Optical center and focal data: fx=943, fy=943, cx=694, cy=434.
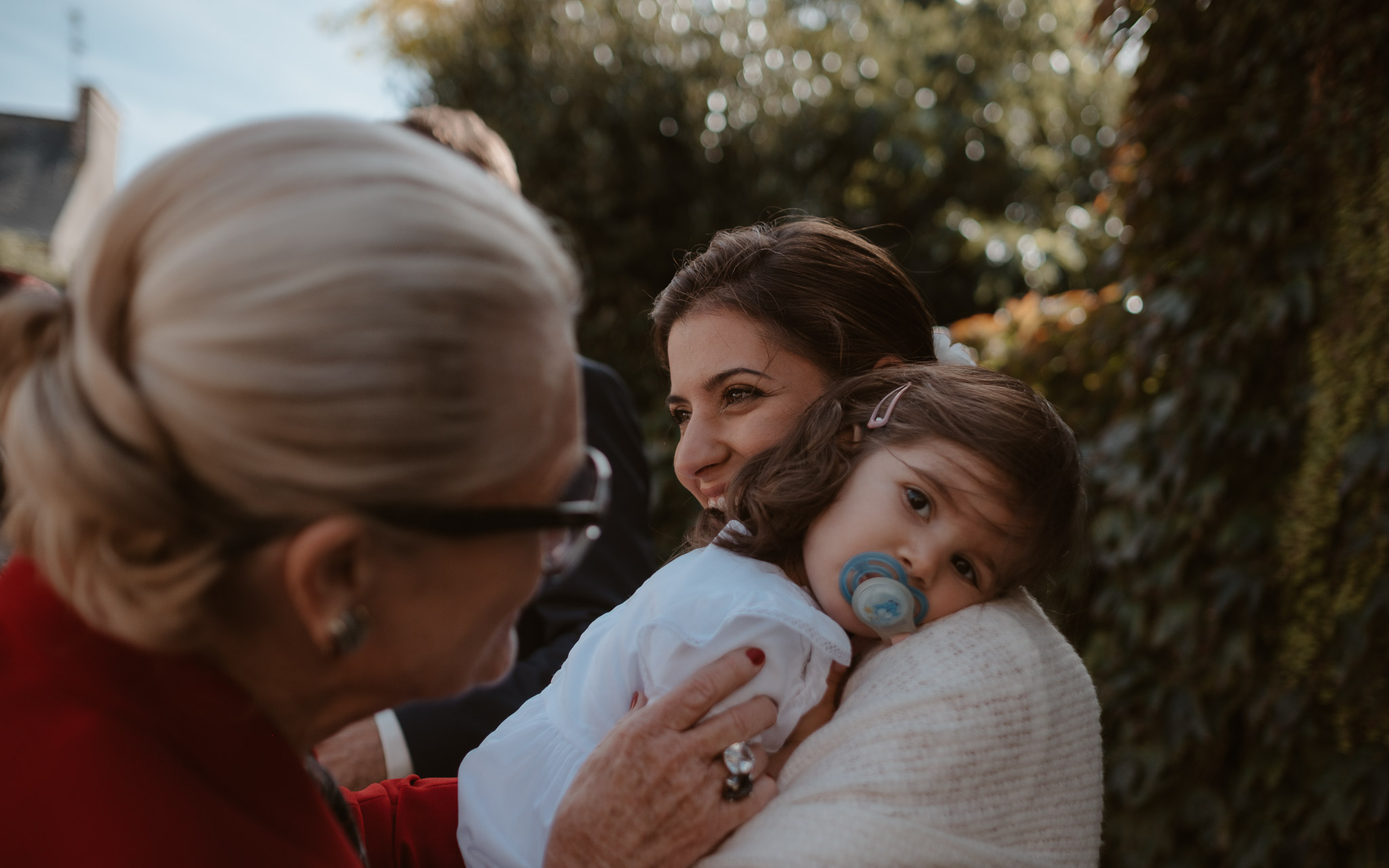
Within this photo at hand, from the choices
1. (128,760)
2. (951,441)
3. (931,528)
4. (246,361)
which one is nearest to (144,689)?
(128,760)

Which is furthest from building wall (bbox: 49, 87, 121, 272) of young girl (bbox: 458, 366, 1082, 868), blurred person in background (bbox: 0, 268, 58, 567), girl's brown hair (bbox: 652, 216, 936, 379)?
young girl (bbox: 458, 366, 1082, 868)

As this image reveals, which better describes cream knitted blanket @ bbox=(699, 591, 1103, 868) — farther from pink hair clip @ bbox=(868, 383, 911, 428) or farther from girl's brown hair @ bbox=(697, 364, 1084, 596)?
pink hair clip @ bbox=(868, 383, 911, 428)

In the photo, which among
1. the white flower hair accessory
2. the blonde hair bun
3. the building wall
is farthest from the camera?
the building wall

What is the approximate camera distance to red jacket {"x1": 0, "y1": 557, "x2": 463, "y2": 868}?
1.03 m

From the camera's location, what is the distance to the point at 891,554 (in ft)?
5.71

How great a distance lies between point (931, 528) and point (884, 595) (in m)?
0.17

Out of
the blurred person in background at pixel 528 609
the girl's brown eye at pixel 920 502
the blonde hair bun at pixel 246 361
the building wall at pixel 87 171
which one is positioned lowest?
the building wall at pixel 87 171

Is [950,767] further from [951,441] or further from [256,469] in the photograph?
[256,469]

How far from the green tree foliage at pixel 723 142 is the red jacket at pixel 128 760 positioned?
4.79 m

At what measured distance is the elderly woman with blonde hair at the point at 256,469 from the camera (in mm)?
972

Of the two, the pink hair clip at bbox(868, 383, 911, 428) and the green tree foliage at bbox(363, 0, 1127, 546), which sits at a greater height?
the pink hair clip at bbox(868, 383, 911, 428)

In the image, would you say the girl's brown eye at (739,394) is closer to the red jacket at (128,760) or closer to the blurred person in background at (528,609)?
the blurred person in background at (528,609)

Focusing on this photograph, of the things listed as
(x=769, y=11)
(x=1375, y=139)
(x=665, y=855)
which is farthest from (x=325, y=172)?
(x=769, y=11)

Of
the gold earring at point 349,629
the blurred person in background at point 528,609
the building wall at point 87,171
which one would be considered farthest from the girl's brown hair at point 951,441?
the building wall at point 87,171
